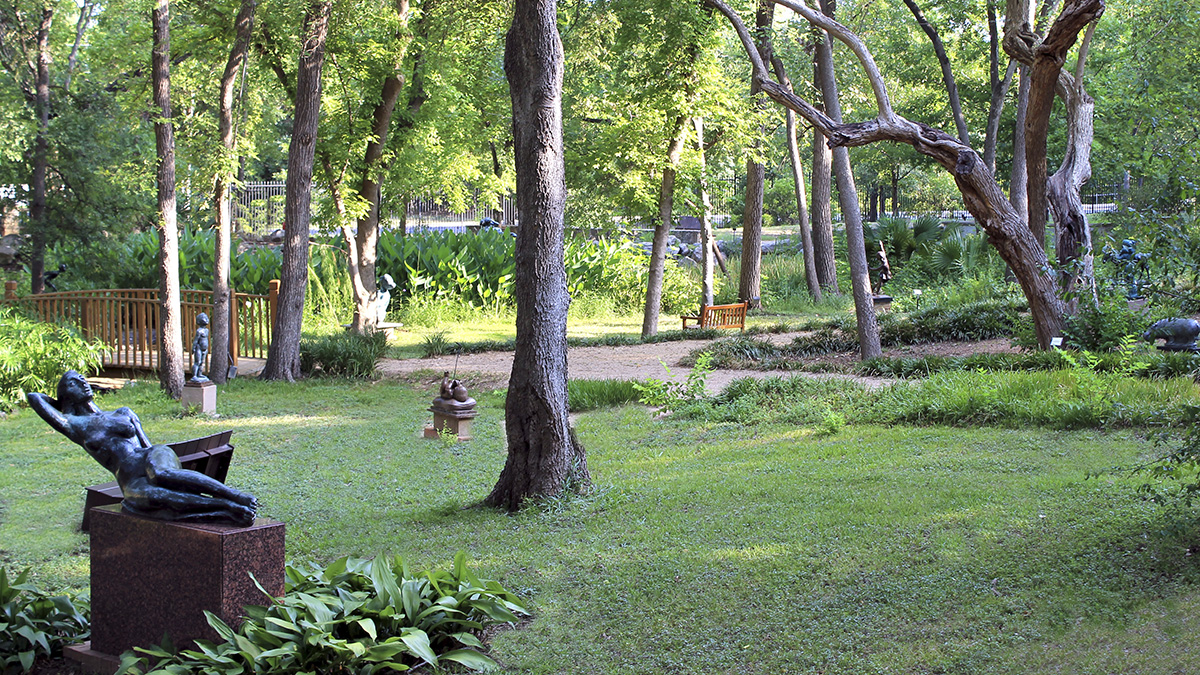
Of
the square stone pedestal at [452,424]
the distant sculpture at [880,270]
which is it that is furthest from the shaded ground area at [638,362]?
the distant sculpture at [880,270]

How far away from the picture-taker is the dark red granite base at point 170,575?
4.26 m

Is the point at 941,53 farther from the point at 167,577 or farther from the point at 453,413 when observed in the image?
the point at 167,577

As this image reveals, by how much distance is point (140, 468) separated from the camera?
444cm

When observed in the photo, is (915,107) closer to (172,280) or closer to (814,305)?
(814,305)

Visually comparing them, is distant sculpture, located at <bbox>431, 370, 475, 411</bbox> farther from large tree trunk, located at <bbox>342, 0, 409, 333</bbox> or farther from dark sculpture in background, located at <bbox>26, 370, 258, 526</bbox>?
large tree trunk, located at <bbox>342, 0, 409, 333</bbox>

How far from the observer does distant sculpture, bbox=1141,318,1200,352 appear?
9.98 m

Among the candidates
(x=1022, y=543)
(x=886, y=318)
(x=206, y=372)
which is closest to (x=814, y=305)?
(x=886, y=318)

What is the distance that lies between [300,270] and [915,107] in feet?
72.0

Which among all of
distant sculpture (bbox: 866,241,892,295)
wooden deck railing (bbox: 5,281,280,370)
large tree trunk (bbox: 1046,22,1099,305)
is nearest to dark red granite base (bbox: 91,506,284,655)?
wooden deck railing (bbox: 5,281,280,370)

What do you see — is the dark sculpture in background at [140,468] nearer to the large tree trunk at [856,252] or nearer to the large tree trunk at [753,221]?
the large tree trunk at [856,252]

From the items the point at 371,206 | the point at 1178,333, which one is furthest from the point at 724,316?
the point at 1178,333

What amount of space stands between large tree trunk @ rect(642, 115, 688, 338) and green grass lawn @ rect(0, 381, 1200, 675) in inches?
329

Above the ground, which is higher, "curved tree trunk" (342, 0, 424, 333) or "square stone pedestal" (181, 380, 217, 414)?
"curved tree trunk" (342, 0, 424, 333)

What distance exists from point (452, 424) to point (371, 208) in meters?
8.95
